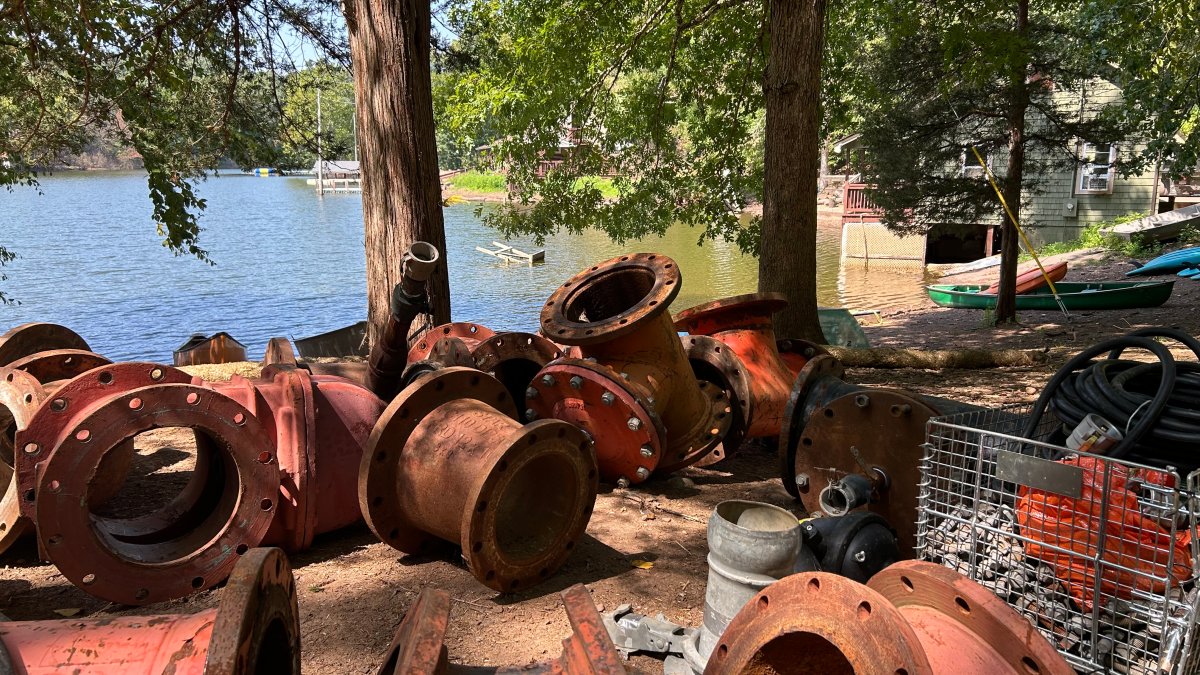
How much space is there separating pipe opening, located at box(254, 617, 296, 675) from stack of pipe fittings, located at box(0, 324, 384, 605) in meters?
1.28

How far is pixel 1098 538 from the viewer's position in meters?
2.32

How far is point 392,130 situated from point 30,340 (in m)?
2.65

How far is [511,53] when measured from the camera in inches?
454

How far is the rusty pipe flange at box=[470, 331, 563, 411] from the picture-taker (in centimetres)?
500

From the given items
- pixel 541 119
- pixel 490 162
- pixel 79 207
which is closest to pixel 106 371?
pixel 541 119

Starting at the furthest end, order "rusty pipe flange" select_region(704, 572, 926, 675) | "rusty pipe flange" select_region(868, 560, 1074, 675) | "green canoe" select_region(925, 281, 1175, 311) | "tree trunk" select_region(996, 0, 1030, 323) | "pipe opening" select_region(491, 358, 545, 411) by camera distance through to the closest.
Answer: "green canoe" select_region(925, 281, 1175, 311), "tree trunk" select_region(996, 0, 1030, 323), "pipe opening" select_region(491, 358, 545, 411), "rusty pipe flange" select_region(868, 560, 1074, 675), "rusty pipe flange" select_region(704, 572, 926, 675)

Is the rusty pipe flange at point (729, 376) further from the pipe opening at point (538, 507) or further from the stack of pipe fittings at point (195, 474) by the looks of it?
the stack of pipe fittings at point (195, 474)

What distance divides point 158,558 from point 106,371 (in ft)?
2.71

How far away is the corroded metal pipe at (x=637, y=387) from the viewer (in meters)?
4.49

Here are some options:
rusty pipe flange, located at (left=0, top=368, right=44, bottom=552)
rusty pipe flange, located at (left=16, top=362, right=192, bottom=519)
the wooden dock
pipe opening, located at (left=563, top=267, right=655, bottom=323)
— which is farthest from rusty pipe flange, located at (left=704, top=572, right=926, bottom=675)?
the wooden dock

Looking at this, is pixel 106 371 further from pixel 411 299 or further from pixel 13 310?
pixel 13 310

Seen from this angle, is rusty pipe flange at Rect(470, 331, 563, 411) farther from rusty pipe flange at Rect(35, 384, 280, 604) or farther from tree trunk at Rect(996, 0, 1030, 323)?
tree trunk at Rect(996, 0, 1030, 323)

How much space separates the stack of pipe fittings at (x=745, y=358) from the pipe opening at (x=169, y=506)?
2.88 meters

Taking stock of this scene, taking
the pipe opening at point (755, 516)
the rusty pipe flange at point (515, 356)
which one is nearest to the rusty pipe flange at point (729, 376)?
the rusty pipe flange at point (515, 356)
